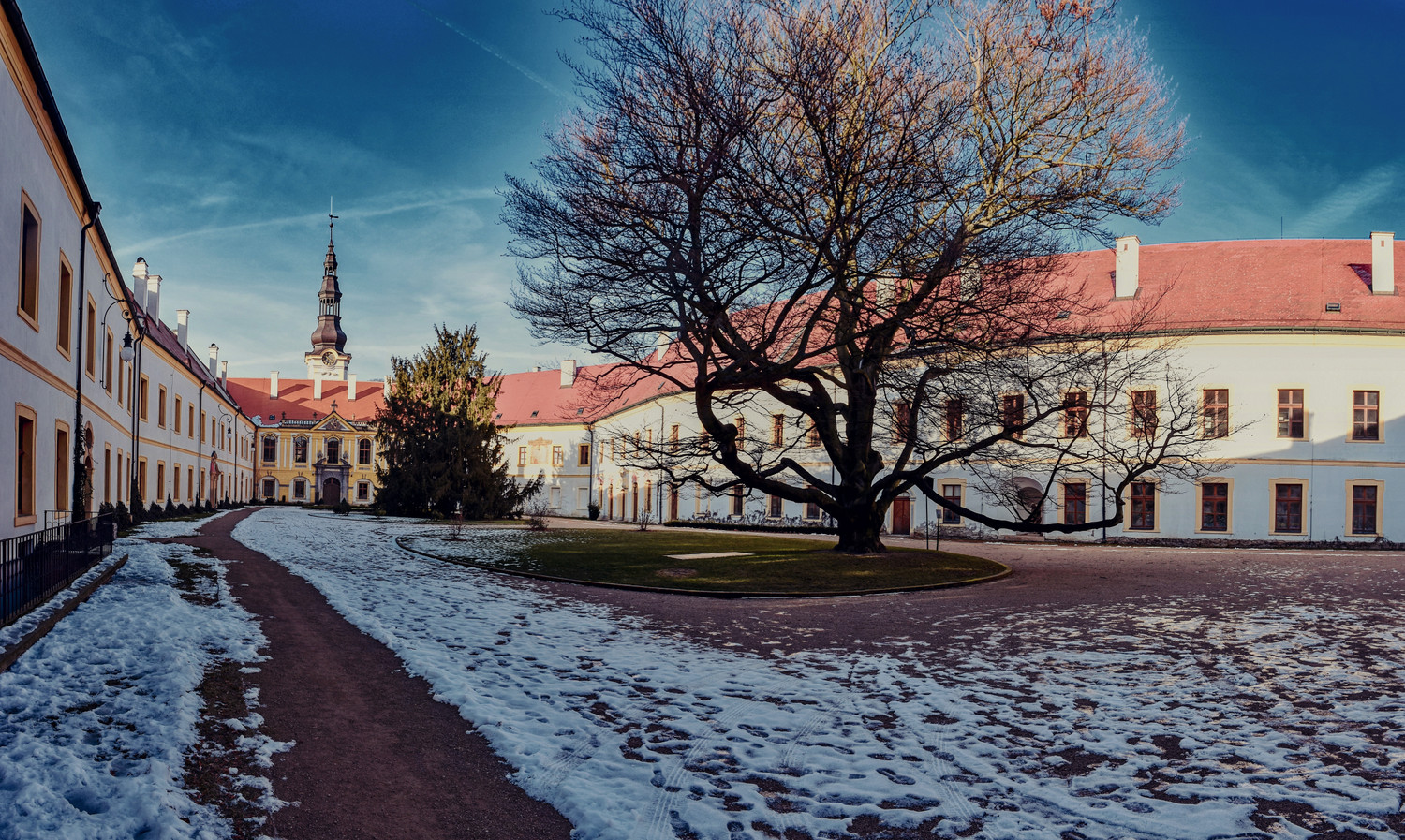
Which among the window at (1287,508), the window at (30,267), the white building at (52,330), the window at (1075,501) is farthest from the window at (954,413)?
the window at (1287,508)

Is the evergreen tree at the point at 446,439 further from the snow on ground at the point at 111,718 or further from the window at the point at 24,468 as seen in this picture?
the snow on ground at the point at 111,718

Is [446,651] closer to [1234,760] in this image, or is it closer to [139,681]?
[139,681]

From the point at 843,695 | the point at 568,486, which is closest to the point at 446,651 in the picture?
the point at 843,695

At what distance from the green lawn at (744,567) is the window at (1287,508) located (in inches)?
752

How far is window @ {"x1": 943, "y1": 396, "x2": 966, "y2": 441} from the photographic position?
60.0ft

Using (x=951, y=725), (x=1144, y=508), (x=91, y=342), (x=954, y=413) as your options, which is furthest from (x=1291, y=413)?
(x=91, y=342)

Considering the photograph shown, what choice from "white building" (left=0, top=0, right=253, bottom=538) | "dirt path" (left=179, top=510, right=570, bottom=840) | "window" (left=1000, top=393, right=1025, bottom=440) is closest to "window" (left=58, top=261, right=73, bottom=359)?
"white building" (left=0, top=0, right=253, bottom=538)

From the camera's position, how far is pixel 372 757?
5.48 meters

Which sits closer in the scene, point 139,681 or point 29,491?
point 139,681

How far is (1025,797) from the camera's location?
486 cm

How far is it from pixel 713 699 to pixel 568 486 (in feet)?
200

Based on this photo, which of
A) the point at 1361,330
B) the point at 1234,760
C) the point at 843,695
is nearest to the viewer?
the point at 1234,760

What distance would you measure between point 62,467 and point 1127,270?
1363 inches

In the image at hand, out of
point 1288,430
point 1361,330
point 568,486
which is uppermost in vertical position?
point 1361,330
